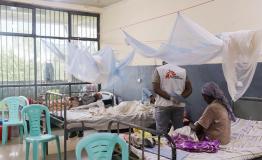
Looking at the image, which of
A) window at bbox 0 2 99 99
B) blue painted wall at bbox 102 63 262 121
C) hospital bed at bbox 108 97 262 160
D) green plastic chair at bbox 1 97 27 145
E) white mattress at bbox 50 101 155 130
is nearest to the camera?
hospital bed at bbox 108 97 262 160

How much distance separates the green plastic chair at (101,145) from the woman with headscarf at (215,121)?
1040mm

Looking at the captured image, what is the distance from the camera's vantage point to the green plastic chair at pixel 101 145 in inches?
98.3

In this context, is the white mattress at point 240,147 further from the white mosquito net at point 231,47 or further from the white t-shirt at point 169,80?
the white t-shirt at point 169,80

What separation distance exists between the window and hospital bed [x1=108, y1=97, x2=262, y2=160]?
12.1ft

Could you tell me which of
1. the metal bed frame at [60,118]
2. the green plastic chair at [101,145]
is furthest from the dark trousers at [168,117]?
the green plastic chair at [101,145]

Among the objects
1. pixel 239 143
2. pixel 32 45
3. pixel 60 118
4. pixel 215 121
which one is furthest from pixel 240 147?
pixel 32 45

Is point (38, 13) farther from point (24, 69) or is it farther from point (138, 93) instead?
point (138, 93)

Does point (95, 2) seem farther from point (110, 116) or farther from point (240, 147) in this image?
point (240, 147)

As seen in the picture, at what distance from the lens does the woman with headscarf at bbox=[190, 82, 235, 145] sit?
3143mm

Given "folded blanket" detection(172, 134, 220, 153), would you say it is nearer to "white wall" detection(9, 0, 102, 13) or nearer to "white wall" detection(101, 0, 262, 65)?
"white wall" detection(101, 0, 262, 65)

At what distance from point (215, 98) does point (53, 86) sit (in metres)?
5.04

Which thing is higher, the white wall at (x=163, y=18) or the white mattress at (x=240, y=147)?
the white wall at (x=163, y=18)

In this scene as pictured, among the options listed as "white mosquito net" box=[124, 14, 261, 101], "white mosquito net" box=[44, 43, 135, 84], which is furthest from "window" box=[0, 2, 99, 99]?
"white mosquito net" box=[124, 14, 261, 101]

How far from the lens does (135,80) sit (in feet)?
21.1
